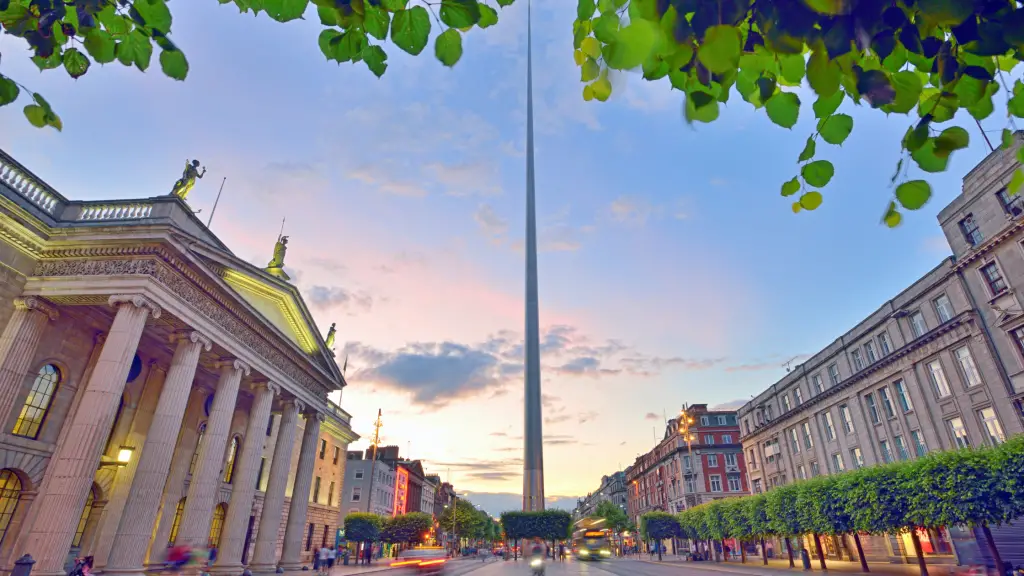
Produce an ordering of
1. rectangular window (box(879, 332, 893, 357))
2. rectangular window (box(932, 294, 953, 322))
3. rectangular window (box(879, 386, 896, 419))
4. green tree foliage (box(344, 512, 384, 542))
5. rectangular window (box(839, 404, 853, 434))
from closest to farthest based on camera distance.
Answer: rectangular window (box(932, 294, 953, 322))
rectangular window (box(879, 386, 896, 419))
rectangular window (box(879, 332, 893, 357))
rectangular window (box(839, 404, 853, 434))
green tree foliage (box(344, 512, 384, 542))

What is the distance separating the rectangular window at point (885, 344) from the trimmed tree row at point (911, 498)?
1343 cm

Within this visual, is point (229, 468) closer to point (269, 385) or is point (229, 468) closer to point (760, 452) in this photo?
point (269, 385)

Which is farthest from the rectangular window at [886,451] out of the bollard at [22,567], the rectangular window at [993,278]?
the bollard at [22,567]

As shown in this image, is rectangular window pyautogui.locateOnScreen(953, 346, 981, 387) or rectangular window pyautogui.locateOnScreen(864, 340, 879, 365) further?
rectangular window pyautogui.locateOnScreen(864, 340, 879, 365)

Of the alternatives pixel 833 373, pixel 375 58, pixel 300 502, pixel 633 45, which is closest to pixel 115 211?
pixel 300 502

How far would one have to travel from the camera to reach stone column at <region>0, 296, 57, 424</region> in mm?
17750

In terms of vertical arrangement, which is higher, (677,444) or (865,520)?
(677,444)

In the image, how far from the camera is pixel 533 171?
193 feet

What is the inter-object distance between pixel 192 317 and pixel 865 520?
38276 millimetres

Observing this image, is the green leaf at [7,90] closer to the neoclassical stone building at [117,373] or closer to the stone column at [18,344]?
the neoclassical stone building at [117,373]

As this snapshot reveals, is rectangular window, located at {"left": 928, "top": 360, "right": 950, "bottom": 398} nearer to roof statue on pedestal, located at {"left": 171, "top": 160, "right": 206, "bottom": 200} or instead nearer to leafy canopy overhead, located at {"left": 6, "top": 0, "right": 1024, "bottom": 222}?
leafy canopy overhead, located at {"left": 6, "top": 0, "right": 1024, "bottom": 222}

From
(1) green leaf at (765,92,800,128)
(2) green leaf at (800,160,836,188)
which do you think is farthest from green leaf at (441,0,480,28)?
(2) green leaf at (800,160,836,188)

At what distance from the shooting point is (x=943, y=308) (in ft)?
113

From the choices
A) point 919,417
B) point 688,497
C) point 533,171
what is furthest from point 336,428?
point 688,497
